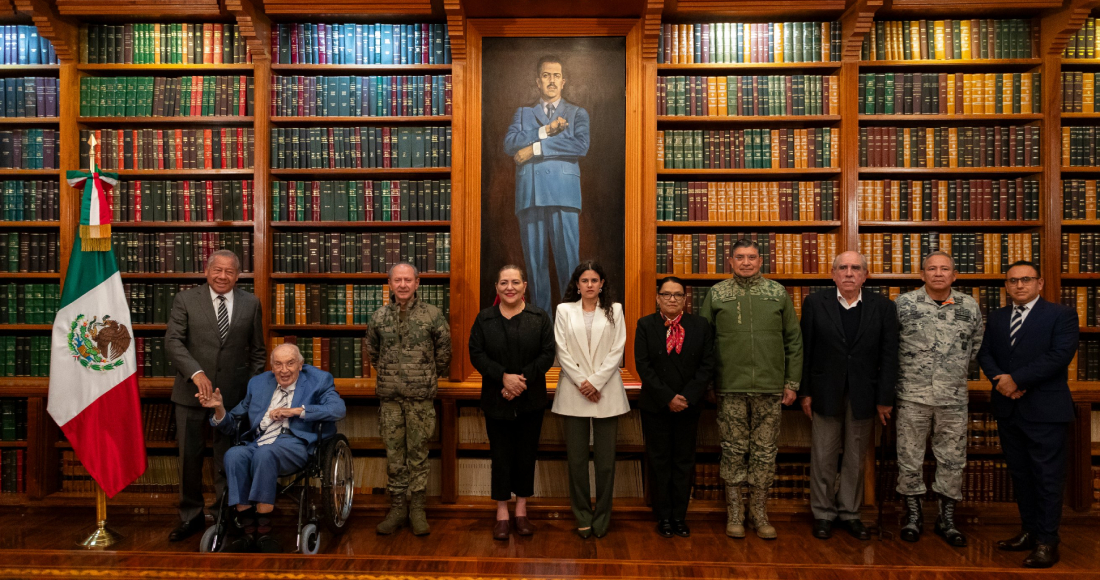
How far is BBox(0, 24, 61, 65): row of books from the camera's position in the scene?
3832 millimetres

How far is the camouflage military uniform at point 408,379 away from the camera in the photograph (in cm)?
321

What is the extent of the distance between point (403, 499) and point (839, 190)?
2.97 meters

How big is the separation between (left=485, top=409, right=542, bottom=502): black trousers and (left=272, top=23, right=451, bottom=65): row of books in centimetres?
213

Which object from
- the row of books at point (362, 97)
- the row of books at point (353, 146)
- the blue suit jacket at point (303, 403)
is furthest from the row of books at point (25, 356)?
the row of books at point (362, 97)

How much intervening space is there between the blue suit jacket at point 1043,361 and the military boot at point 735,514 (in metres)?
1.32

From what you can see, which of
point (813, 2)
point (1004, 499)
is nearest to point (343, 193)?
point (813, 2)

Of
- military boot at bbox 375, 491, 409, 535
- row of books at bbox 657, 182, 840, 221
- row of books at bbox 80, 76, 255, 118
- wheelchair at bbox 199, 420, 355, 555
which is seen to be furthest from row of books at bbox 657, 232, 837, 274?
row of books at bbox 80, 76, 255, 118

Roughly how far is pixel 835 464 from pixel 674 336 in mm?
1090

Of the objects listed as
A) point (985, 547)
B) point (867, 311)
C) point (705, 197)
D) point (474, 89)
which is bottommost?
point (985, 547)

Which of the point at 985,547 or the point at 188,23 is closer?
the point at 985,547

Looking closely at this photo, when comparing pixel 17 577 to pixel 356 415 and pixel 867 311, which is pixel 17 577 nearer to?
pixel 356 415

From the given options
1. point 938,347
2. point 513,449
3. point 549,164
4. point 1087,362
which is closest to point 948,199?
point 938,347

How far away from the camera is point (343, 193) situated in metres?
3.83

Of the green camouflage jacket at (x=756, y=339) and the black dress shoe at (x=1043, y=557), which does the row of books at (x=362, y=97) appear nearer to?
the green camouflage jacket at (x=756, y=339)
